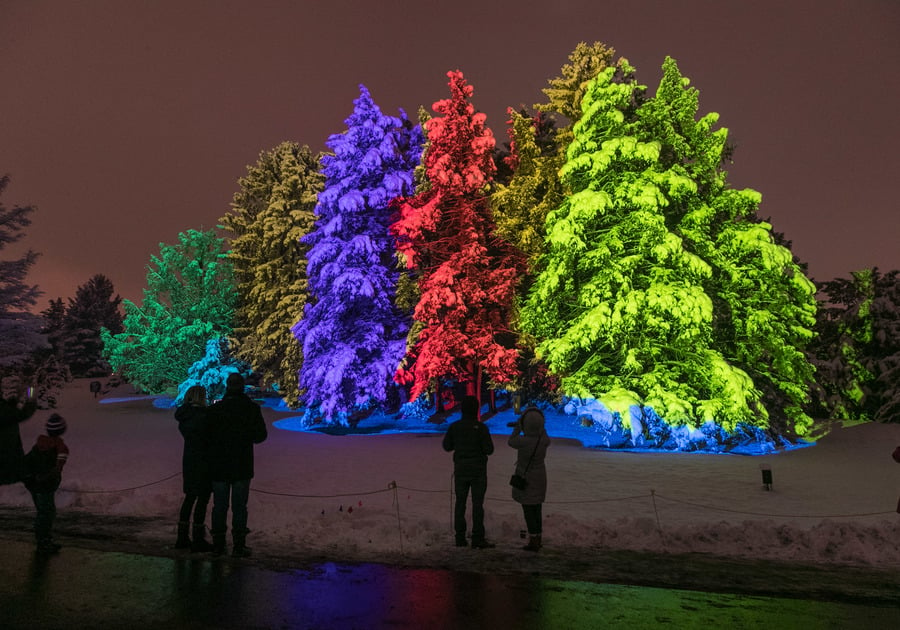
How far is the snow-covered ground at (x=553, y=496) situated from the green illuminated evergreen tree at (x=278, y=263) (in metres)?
11.6

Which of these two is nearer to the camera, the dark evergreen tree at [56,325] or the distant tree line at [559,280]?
the distant tree line at [559,280]

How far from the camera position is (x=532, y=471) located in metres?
8.22

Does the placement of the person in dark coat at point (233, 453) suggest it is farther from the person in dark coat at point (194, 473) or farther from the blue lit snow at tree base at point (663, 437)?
the blue lit snow at tree base at point (663, 437)

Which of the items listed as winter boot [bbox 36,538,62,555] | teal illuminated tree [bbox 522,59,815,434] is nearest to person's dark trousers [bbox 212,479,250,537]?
winter boot [bbox 36,538,62,555]

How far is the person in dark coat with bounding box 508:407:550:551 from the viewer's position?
808cm

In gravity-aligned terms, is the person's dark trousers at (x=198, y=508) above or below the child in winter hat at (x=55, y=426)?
below

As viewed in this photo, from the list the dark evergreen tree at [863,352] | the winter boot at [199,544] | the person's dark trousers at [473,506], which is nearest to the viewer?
the winter boot at [199,544]

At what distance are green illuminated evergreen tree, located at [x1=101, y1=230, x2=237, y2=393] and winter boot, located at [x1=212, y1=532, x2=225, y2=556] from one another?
39.5 m

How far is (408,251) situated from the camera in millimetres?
28672

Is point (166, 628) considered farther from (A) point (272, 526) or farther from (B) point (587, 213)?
(B) point (587, 213)

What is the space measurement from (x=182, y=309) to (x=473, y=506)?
42483mm

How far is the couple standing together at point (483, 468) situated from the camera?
8117 mm

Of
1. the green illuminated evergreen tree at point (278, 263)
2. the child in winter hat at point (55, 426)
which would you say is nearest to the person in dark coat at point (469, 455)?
the child in winter hat at point (55, 426)

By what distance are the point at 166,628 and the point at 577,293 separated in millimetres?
21421
